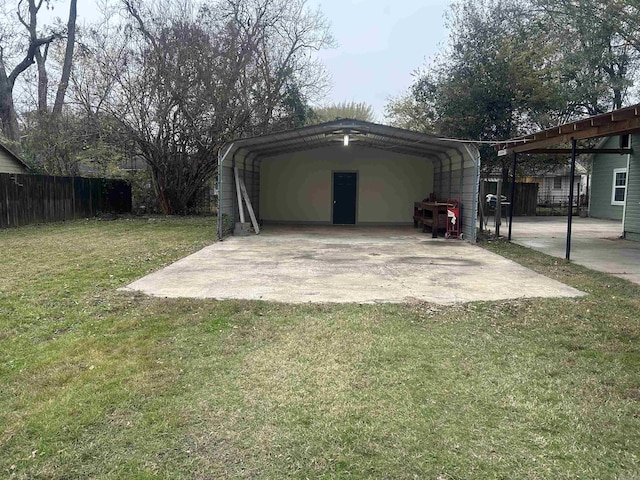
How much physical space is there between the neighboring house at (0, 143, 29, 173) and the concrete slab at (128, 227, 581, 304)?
10.1m

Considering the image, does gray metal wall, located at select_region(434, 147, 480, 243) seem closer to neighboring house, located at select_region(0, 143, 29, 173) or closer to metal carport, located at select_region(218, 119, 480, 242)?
metal carport, located at select_region(218, 119, 480, 242)

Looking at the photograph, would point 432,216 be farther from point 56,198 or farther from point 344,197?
point 56,198

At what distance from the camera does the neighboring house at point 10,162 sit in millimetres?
14602

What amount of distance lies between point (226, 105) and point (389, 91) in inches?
547

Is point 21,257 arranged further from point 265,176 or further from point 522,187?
point 522,187

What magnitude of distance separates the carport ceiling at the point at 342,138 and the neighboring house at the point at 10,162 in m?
8.23

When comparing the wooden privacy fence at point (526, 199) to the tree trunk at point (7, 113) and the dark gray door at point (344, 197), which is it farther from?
the tree trunk at point (7, 113)

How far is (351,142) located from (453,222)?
4.10 meters

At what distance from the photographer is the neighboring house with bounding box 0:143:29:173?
14602 millimetres

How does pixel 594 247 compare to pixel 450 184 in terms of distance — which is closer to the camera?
pixel 594 247

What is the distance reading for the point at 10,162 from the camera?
15.1 meters

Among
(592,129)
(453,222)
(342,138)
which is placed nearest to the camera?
(592,129)

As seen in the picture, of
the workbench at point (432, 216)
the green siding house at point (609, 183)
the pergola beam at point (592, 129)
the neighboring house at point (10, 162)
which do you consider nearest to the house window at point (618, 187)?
the green siding house at point (609, 183)

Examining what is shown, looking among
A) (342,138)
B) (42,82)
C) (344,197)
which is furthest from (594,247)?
(42,82)
